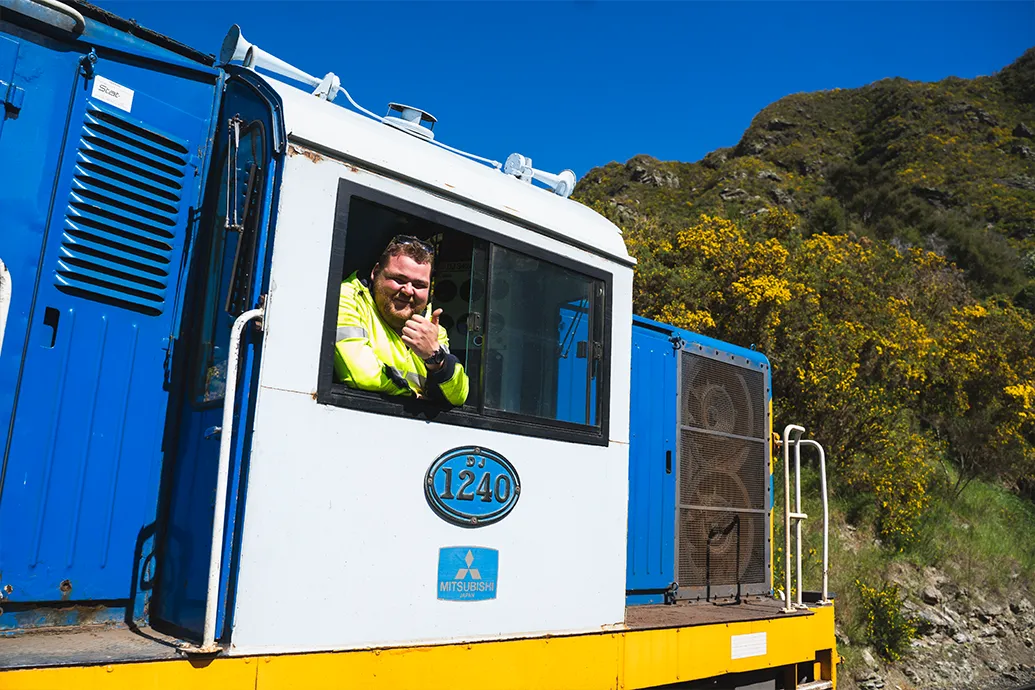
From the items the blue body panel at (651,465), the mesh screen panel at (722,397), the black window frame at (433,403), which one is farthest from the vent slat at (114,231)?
the mesh screen panel at (722,397)

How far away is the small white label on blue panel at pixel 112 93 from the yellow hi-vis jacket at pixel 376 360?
102cm

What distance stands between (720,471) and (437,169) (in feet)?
10.0

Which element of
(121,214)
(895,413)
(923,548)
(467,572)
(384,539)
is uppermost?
(895,413)

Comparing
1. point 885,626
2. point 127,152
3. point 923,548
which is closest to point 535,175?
point 127,152

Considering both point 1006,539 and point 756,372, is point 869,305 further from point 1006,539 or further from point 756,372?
point 756,372

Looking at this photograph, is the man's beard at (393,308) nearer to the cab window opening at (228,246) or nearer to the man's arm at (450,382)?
the man's arm at (450,382)

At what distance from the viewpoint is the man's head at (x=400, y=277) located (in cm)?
327

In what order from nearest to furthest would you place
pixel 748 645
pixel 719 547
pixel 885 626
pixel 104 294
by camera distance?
1. pixel 104 294
2. pixel 748 645
3. pixel 719 547
4. pixel 885 626

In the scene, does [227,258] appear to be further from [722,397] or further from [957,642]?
[957,642]

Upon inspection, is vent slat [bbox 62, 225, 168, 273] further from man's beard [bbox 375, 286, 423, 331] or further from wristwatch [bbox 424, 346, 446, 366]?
wristwatch [bbox 424, 346, 446, 366]

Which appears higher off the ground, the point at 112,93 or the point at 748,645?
the point at 112,93

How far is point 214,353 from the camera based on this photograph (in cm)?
292

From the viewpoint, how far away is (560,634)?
344 centimetres

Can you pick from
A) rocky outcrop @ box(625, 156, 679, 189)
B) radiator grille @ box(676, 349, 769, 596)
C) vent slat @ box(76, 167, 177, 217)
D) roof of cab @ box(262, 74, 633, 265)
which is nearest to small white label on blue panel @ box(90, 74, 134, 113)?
vent slat @ box(76, 167, 177, 217)
